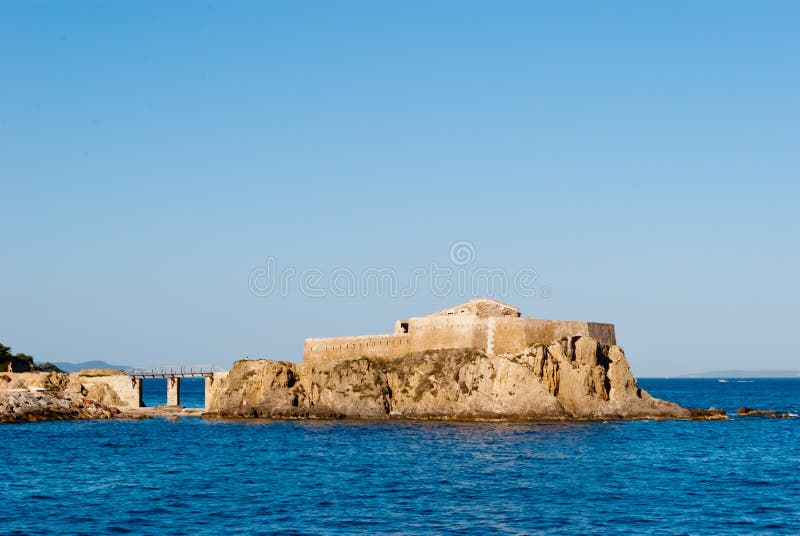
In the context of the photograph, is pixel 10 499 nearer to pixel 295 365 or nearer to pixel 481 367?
pixel 481 367

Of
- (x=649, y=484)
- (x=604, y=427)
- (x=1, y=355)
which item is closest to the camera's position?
(x=649, y=484)

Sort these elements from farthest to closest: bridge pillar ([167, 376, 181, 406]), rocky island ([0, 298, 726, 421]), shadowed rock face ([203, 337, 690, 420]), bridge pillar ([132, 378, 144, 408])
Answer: bridge pillar ([167, 376, 181, 406]) → bridge pillar ([132, 378, 144, 408]) → rocky island ([0, 298, 726, 421]) → shadowed rock face ([203, 337, 690, 420])

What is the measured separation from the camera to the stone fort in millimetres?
75062

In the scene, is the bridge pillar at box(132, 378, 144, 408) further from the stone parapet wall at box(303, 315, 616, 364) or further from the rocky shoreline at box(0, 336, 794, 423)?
the stone parapet wall at box(303, 315, 616, 364)

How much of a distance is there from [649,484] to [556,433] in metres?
18.4

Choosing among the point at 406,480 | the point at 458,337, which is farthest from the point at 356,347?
the point at 406,480

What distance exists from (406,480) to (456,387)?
2931cm

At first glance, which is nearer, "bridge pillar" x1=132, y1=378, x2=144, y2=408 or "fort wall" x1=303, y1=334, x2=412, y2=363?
"fort wall" x1=303, y1=334, x2=412, y2=363

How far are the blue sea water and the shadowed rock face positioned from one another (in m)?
3.29

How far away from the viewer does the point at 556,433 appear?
204 ft

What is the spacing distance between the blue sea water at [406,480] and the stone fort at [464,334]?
8.92m

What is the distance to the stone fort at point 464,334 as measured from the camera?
246 feet

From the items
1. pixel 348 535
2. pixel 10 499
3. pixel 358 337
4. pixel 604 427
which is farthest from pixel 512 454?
pixel 358 337

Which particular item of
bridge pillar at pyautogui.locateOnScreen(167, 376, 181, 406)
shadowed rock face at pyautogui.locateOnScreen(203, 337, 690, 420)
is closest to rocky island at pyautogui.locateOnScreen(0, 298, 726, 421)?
shadowed rock face at pyautogui.locateOnScreen(203, 337, 690, 420)
